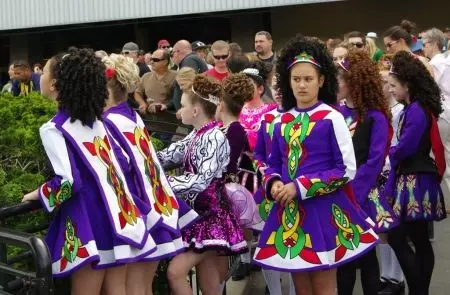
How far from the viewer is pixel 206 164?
14.7 feet

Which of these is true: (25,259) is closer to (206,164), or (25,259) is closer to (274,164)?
(206,164)

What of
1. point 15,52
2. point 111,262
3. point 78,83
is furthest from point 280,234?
point 15,52

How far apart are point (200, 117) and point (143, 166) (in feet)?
2.86

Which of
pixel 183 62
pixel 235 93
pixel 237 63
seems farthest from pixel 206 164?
pixel 183 62

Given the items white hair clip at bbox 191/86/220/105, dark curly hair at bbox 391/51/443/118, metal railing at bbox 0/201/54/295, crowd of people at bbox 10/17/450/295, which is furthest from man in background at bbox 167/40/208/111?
metal railing at bbox 0/201/54/295

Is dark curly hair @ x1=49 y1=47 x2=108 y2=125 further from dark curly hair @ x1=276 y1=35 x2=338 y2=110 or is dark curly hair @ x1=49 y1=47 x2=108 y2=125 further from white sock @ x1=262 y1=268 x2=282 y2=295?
white sock @ x1=262 y1=268 x2=282 y2=295

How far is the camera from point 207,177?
4.43 meters

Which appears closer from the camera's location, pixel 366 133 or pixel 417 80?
pixel 366 133

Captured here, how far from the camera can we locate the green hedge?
3.82m

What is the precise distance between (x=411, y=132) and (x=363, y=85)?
0.66 meters

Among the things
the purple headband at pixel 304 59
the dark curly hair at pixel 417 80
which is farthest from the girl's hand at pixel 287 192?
the dark curly hair at pixel 417 80

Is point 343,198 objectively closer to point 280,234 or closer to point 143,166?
point 280,234

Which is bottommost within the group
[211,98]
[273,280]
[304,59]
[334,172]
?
[273,280]

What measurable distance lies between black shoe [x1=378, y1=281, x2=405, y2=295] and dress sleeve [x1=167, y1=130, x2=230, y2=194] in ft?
6.89
